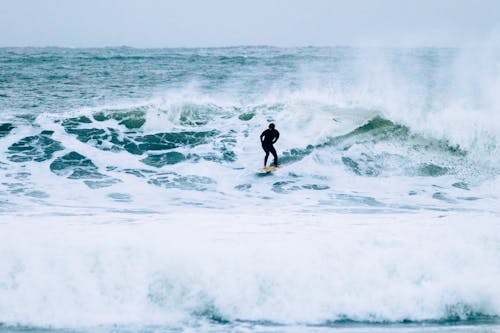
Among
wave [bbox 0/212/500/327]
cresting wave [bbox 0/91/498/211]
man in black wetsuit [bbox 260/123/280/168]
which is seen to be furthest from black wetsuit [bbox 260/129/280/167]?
wave [bbox 0/212/500/327]

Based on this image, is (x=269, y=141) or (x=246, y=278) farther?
(x=269, y=141)

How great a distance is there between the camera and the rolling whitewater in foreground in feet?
16.9

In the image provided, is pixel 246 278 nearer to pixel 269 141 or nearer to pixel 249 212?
pixel 249 212

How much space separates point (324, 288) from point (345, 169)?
6.07 m

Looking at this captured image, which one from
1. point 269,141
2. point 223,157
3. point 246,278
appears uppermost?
point 269,141

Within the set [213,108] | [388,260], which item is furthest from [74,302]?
[213,108]

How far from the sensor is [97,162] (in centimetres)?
1120

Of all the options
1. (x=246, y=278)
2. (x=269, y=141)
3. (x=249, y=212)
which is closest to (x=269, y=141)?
(x=269, y=141)

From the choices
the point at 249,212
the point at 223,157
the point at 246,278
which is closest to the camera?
the point at 246,278

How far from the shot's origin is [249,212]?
8.20 m

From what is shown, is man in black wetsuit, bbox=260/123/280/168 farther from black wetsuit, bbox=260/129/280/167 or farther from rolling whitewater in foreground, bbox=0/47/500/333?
rolling whitewater in foreground, bbox=0/47/500/333

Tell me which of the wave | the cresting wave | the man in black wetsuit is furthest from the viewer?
the man in black wetsuit

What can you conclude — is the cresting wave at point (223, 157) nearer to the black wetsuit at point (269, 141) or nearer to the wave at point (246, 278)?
the black wetsuit at point (269, 141)

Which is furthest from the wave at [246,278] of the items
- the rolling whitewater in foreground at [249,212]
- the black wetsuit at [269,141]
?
the black wetsuit at [269,141]
